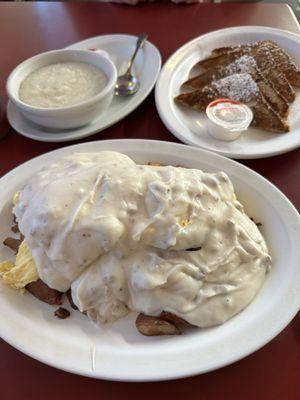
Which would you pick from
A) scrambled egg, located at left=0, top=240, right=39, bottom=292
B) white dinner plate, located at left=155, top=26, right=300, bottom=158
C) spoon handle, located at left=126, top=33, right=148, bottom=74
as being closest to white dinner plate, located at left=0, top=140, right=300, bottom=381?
scrambled egg, located at left=0, top=240, right=39, bottom=292

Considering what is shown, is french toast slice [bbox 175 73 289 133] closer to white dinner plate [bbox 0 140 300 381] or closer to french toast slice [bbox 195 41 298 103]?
french toast slice [bbox 195 41 298 103]

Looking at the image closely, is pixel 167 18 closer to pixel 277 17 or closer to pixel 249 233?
pixel 277 17

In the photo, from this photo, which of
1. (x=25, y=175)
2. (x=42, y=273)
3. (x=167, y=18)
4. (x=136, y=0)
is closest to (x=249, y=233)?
(x=42, y=273)

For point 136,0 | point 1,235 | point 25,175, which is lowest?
point 1,235

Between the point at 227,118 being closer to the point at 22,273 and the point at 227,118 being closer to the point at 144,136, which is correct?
the point at 144,136

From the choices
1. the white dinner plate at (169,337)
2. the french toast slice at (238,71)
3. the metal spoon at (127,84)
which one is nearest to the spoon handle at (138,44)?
the metal spoon at (127,84)

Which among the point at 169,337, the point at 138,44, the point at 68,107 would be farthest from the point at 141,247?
the point at 138,44
